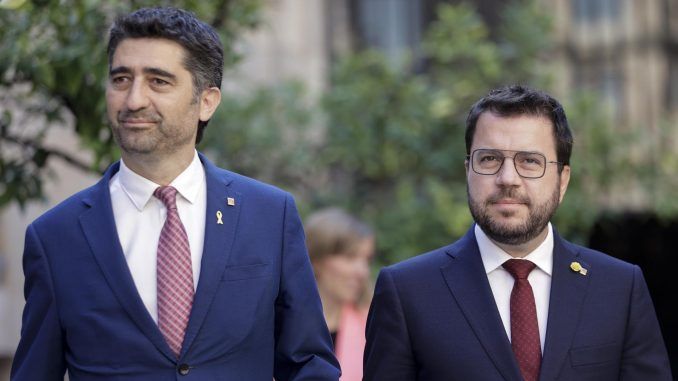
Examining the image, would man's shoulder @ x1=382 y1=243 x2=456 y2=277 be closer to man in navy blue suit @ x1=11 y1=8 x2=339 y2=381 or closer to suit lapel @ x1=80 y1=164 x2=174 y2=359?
man in navy blue suit @ x1=11 y1=8 x2=339 y2=381

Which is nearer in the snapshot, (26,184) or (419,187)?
(26,184)

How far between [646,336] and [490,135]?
33.9 inches

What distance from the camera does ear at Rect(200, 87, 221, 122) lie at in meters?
3.99

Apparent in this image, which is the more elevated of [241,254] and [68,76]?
[68,76]

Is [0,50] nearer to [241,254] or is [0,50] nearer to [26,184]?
[26,184]

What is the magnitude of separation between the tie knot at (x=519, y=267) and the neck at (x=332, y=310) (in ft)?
7.32

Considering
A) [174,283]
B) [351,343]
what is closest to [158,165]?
[174,283]

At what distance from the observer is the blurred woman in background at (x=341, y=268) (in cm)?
625

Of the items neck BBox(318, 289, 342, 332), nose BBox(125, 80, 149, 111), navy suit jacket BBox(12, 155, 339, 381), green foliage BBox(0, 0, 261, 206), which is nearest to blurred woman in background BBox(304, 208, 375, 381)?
neck BBox(318, 289, 342, 332)

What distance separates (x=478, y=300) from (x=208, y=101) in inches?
44.7

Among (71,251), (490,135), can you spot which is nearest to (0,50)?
(71,251)

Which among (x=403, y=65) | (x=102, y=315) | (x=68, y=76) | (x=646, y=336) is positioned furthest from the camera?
(x=403, y=65)

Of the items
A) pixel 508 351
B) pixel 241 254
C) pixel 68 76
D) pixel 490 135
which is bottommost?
pixel 508 351

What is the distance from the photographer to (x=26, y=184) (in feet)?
19.2
